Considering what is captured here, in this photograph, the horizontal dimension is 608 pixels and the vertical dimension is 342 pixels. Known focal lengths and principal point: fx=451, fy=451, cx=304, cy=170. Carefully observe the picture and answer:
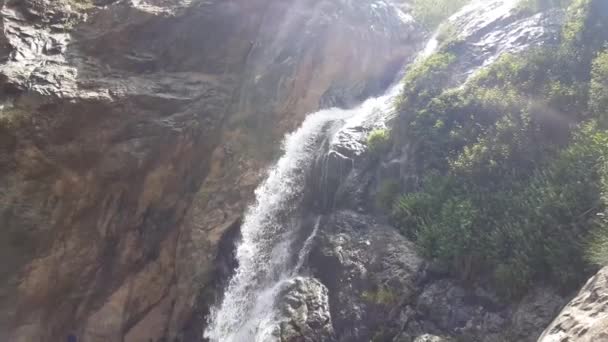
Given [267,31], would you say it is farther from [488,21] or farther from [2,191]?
[2,191]

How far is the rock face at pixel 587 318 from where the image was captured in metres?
4.05

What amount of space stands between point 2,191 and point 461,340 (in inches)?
373

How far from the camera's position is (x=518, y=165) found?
877 centimetres

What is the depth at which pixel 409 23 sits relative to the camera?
18391 millimetres

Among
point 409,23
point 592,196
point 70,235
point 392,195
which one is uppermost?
point 409,23

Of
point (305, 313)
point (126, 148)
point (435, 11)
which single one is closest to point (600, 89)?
point (305, 313)

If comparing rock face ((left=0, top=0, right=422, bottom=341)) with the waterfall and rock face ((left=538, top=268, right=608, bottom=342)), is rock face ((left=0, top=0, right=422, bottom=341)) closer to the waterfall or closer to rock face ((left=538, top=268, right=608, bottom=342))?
the waterfall

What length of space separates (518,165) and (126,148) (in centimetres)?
893

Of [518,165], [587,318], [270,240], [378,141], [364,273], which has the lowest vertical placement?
[270,240]

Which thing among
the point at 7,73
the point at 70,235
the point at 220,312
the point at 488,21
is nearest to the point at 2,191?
the point at 70,235

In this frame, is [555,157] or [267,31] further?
[267,31]

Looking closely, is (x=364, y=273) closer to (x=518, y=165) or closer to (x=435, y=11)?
(x=518, y=165)

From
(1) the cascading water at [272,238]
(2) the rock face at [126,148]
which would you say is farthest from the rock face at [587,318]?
(2) the rock face at [126,148]

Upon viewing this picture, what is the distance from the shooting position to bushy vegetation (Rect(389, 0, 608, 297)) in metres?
7.08
